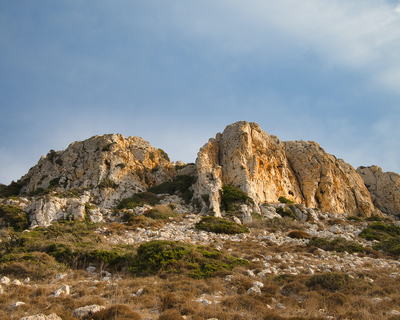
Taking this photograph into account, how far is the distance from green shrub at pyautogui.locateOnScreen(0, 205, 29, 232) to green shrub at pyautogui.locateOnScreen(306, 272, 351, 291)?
20624mm

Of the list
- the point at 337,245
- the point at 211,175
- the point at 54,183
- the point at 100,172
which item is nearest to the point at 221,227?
the point at 337,245

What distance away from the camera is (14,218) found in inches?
794

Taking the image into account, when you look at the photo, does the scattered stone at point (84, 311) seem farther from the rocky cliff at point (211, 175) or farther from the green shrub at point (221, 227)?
the rocky cliff at point (211, 175)

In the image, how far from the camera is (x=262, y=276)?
10219 mm

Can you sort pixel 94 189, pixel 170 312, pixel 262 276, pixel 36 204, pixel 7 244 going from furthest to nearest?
pixel 94 189 < pixel 36 204 < pixel 7 244 < pixel 262 276 < pixel 170 312

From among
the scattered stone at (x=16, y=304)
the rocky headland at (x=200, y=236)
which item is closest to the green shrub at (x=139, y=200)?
the rocky headland at (x=200, y=236)

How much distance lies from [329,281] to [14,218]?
2242cm

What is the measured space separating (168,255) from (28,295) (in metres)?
5.34

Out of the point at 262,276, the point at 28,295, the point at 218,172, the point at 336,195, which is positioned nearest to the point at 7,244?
the point at 28,295

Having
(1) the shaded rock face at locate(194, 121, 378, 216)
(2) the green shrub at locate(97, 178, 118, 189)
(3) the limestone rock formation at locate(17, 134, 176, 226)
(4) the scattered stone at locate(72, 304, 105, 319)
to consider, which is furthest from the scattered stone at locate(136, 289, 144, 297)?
(2) the green shrub at locate(97, 178, 118, 189)

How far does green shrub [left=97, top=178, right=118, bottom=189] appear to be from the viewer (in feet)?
105

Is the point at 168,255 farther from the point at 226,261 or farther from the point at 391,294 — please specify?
the point at 391,294

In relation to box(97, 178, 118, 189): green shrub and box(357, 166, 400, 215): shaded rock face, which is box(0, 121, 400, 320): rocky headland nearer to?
box(97, 178, 118, 189): green shrub

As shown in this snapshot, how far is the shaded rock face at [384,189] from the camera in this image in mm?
51156
